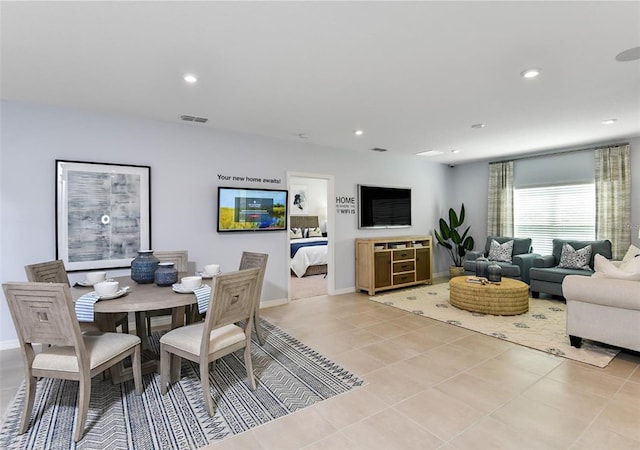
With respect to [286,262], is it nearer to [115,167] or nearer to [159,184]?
[159,184]

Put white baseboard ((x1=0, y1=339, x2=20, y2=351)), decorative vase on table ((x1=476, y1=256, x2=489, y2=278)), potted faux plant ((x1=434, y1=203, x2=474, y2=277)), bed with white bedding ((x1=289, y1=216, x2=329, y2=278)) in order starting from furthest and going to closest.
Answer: bed with white bedding ((x1=289, y1=216, x2=329, y2=278)), potted faux plant ((x1=434, y1=203, x2=474, y2=277)), decorative vase on table ((x1=476, y1=256, x2=489, y2=278)), white baseboard ((x1=0, y1=339, x2=20, y2=351))

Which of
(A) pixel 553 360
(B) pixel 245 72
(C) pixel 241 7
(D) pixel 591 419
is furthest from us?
(A) pixel 553 360

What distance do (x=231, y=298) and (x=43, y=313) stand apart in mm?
1118

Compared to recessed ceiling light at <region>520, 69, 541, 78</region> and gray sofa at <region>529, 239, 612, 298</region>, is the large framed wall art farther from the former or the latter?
gray sofa at <region>529, 239, 612, 298</region>

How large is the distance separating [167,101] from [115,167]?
1.10 metres

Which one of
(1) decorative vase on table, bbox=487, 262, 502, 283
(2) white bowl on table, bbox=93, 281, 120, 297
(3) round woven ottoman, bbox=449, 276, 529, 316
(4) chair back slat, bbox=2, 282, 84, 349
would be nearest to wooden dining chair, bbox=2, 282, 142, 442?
(4) chair back slat, bbox=2, 282, 84, 349

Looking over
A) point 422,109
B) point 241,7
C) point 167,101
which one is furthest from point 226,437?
point 422,109

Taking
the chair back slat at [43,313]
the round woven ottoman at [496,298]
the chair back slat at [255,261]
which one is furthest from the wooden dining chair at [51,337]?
the round woven ottoman at [496,298]

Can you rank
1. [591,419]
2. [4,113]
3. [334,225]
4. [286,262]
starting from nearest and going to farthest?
[591,419]
[4,113]
[286,262]
[334,225]

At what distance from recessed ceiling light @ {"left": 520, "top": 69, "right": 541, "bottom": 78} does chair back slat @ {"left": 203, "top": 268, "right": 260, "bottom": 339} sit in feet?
9.22

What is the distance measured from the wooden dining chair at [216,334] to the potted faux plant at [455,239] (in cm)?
562

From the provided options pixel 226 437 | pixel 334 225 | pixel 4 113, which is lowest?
pixel 226 437

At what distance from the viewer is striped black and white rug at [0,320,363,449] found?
2.06m

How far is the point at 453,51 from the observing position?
2520mm
